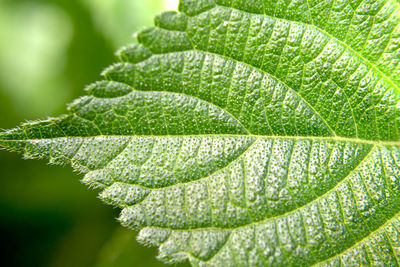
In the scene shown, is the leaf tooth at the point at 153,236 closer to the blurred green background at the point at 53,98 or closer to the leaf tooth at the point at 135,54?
the leaf tooth at the point at 135,54

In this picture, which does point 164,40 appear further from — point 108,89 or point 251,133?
point 251,133

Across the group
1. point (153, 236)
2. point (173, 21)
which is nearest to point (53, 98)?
point (173, 21)

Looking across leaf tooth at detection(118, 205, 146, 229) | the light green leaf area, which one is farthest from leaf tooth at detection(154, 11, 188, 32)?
leaf tooth at detection(118, 205, 146, 229)

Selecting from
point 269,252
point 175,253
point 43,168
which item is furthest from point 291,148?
point 43,168

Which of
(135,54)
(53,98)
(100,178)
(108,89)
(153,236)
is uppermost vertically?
(53,98)

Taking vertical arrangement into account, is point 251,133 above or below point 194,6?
below

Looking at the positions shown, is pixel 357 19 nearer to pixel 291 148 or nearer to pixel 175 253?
pixel 291 148
